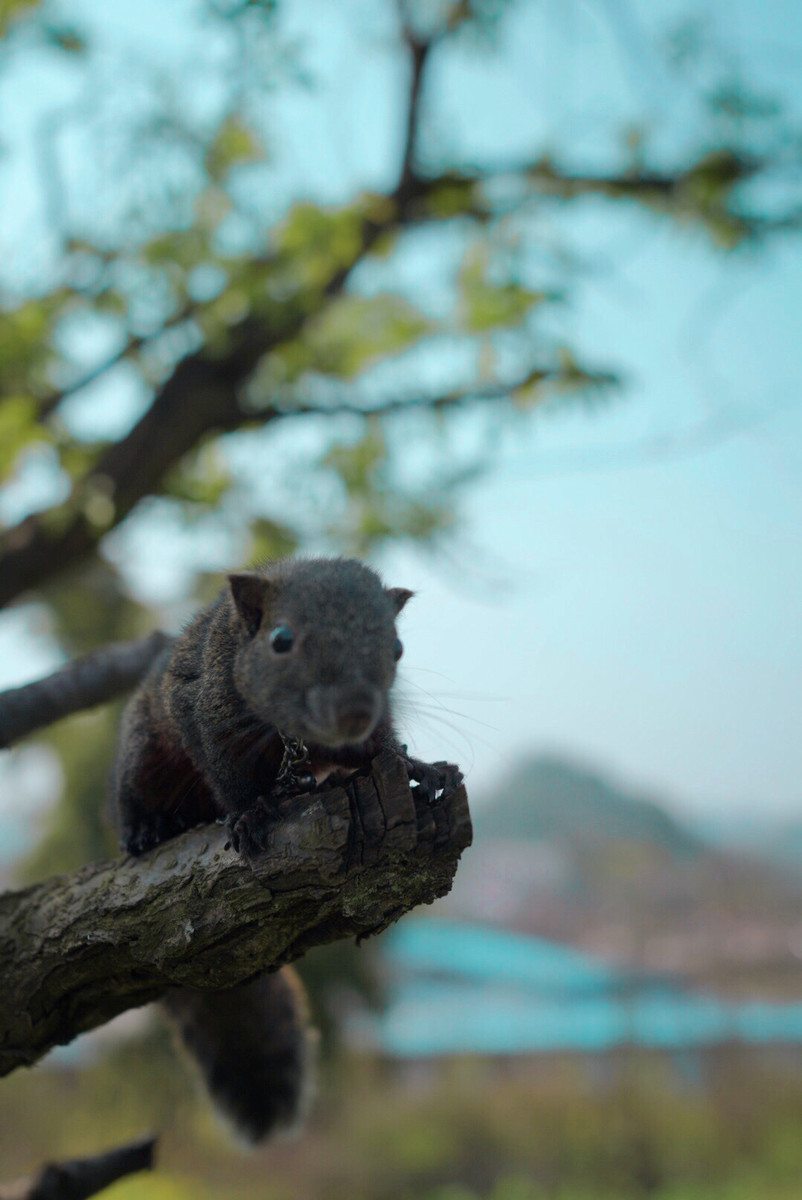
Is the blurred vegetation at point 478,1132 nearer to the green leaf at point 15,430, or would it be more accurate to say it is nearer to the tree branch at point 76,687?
the green leaf at point 15,430

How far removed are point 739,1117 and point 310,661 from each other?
8.77 m

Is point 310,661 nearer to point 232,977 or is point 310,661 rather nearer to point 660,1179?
point 232,977

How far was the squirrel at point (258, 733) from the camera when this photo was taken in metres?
1.83

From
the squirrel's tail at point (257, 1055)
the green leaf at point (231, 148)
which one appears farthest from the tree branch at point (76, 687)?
the green leaf at point (231, 148)

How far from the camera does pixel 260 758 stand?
2.17m

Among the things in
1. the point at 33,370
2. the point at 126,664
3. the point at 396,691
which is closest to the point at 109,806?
the point at 126,664

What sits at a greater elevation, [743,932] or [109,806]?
[743,932]

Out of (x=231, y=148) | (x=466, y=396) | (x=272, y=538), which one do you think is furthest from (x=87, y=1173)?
(x=231, y=148)

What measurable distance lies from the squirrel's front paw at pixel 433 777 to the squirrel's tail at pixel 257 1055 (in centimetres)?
136

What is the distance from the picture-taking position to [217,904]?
5.94 ft

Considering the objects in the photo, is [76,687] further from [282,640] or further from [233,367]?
[233,367]

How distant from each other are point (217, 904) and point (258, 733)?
460 mm

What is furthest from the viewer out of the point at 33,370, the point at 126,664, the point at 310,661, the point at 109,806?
→ the point at 33,370

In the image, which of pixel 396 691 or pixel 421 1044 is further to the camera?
pixel 421 1044
